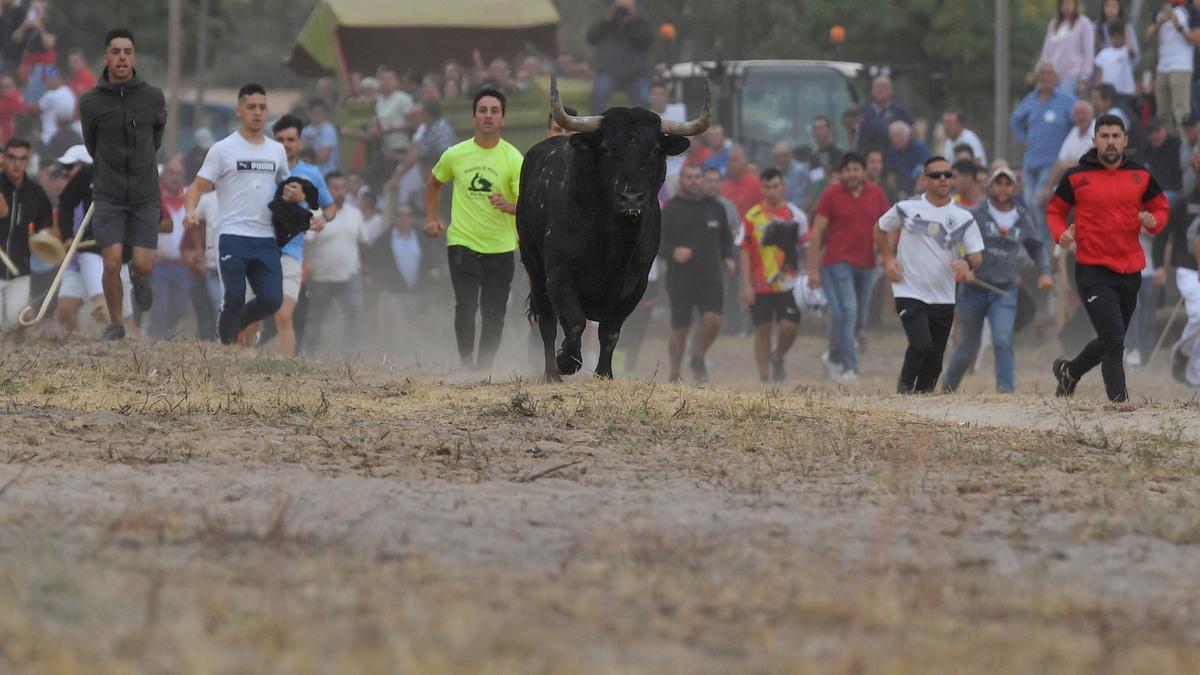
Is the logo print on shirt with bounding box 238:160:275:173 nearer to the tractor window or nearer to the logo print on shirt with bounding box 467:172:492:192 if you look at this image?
the logo print on shirt with bounding box 467:172:492:192

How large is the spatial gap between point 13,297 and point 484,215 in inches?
186

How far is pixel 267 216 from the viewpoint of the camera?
14242 mm

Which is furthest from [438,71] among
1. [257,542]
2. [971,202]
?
[257,542]

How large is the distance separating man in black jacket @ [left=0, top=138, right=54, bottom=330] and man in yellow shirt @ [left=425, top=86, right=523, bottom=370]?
408 centimetres

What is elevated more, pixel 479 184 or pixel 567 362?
pixel 479 184

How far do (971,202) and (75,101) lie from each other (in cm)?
1553

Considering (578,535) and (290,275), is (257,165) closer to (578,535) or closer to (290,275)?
(290,275)

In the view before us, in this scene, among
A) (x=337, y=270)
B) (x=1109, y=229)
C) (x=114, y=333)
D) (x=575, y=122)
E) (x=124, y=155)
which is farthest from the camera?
(x=337, y=270)

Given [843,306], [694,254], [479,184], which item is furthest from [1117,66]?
[479,184]

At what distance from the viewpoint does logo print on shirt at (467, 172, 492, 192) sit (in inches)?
538

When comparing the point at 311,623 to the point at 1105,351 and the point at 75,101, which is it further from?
the point at 75,101

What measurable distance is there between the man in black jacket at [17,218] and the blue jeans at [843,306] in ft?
23.7

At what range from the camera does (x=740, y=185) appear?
22.2m

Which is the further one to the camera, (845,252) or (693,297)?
(693,297)
